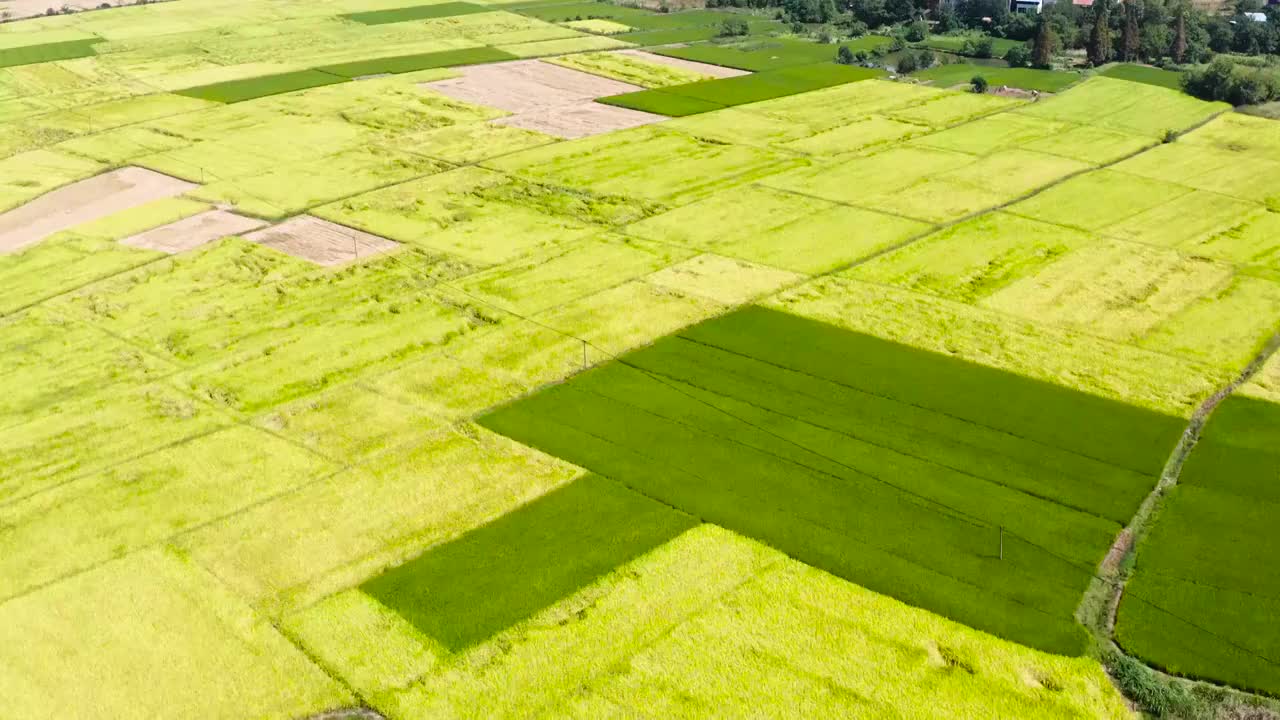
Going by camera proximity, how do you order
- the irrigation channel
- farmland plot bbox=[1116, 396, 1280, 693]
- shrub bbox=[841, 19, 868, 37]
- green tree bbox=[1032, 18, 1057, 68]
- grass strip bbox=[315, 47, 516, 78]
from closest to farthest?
farmland plot bbox=[1116, 396, 1280, 693]
the irrigation channel
grass strip bbox=[315, 47, 516, 78]
green tree bbox=[1032, 18, 1057, 68]
shrub bbox=[841, 19, 868, 37]

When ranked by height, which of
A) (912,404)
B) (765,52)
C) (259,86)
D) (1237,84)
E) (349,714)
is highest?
(765,52)

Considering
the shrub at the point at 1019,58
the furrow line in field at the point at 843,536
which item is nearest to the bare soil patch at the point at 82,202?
the furrow line in field at the point at 843,536

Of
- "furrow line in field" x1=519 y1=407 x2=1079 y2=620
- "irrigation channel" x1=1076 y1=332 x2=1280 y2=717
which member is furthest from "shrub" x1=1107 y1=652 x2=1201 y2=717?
"furrow line in field" x1=519 y1=407 x2=1079 y2=620

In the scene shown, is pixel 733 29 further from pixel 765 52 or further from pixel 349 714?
pixel 349 714

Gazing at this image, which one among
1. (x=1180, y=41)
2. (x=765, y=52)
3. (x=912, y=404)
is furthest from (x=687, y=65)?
(x=912, y=404)

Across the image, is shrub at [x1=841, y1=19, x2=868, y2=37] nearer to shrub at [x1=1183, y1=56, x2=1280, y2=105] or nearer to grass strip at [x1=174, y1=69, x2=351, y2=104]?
shrub at [x1=1183, y1=56, x2=1280, y2=105]
